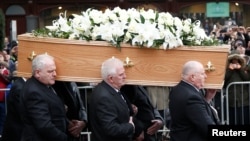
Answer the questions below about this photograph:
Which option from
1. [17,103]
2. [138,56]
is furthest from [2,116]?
[138,56]

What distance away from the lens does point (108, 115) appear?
6324 mm

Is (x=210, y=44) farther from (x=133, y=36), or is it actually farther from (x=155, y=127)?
(x=155, y=127)

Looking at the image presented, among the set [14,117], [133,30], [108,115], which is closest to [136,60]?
[133,30]

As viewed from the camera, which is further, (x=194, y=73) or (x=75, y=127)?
(x=75, y=127)

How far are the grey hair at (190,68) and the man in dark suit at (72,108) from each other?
1.45 metres

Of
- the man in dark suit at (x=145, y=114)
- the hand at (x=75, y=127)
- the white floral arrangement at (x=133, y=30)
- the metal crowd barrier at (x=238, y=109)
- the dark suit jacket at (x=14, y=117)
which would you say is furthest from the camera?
the metal crowd barrier at (x=238, y=109)

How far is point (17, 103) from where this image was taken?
7750mm

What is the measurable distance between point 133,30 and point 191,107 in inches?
40.5

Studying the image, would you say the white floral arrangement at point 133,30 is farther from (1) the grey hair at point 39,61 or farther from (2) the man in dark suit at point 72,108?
(2) the man in dark suit at point 72,108

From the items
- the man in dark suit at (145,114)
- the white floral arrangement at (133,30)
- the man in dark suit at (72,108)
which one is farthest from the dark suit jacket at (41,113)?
the man in dark suit at (145,114)

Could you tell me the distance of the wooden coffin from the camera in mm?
6652

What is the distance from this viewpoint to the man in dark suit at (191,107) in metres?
6.31

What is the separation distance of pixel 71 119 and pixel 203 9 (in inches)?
887

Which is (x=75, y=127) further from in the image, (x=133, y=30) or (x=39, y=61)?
(x=133, y=30)
